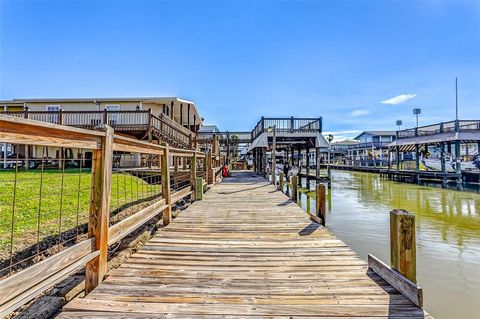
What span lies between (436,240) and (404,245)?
550cm

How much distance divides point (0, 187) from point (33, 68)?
12.6 metres

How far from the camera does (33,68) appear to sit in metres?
16.5

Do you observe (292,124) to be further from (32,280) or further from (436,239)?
(32,280)

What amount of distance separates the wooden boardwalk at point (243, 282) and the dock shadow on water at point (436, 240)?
188cm

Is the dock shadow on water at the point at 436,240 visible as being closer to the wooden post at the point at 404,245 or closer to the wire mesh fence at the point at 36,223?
the wooden post at the point at 404,245

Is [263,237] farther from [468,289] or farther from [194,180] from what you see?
[194,180]

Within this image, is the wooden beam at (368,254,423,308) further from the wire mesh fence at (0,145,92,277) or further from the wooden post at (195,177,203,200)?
the wooden post at (195,177,203,200)

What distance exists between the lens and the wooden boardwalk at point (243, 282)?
7.20 ft

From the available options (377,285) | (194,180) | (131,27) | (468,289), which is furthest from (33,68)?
(468,289)

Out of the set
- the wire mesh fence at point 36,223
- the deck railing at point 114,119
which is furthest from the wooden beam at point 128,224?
the deck railing at point 114,119

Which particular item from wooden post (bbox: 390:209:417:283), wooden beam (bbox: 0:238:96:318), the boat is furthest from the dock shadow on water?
the boat

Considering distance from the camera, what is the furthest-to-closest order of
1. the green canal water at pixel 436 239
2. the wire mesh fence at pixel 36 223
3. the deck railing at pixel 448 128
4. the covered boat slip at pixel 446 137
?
the deck railing at pixel 448 128 < the covered boat slip at pixel 446 137 < the green canal water at pixel 436 239 < the wire mesh fence at pixel 36 223

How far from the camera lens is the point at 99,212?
2.62 meters

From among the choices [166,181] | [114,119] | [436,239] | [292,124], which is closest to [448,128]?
[292,124]
